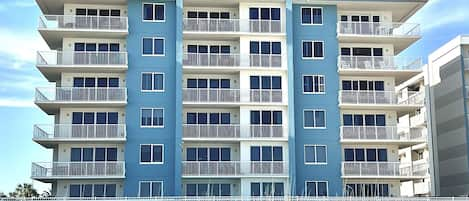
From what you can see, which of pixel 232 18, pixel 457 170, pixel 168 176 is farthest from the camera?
pixel 457 170

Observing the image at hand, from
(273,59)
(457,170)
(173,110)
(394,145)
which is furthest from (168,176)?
(457,170)

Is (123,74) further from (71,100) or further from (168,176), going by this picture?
(168,176)

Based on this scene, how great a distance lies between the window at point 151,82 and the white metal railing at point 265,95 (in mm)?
5812

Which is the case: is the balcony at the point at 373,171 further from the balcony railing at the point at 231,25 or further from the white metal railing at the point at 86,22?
the white metal railing at the point at 86,22

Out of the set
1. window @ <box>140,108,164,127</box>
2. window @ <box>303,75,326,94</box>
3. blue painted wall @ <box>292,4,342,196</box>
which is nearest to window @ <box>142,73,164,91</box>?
window @ <box>140,108,164,127</box>

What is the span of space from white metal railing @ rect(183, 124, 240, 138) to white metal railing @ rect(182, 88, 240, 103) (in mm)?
1604

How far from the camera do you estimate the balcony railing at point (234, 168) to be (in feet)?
140

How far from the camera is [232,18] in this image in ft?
152

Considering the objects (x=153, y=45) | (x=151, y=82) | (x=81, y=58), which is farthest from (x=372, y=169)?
(x=81, y=58)

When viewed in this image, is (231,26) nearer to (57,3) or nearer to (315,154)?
(315,154)

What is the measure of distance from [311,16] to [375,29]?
4375 millimetres

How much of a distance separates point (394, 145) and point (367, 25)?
27.0 ft

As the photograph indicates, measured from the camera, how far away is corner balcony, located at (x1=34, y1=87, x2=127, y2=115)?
43.2m

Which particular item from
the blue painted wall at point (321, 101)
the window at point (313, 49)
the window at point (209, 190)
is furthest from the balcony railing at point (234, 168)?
the window at point (313, 49)
